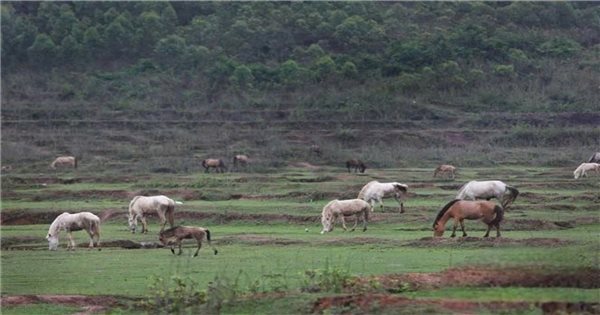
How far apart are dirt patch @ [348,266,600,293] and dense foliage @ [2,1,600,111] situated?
49.1 meters

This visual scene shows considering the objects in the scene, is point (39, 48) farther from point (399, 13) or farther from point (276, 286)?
point (276, 286)

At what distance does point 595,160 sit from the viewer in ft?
148

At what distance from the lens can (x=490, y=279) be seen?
15.7 metres

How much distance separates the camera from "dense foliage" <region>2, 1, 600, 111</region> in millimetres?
71188

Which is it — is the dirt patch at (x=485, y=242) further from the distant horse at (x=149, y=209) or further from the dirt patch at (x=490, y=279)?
the distant horse at (x=149, y=209)

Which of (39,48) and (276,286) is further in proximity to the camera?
(39,48)

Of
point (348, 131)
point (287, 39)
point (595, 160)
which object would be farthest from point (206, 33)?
point (595, 160)

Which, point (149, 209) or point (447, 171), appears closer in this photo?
point (149, 209)

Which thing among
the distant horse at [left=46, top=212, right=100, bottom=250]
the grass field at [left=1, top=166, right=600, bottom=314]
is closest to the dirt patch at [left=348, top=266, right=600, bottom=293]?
the grass field at [left=1, top=166, right=600, bottom=314]

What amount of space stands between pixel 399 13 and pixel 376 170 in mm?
39244

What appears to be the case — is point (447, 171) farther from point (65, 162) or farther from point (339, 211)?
point (65, 162)

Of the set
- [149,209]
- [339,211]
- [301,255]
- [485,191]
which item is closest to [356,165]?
[485,191]

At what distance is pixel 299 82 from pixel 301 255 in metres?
51.9

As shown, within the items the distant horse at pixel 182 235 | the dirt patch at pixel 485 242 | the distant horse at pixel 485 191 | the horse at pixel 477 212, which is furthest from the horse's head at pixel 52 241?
the distant horse at pixel 485 191
